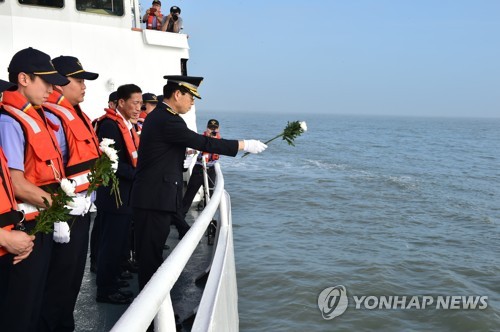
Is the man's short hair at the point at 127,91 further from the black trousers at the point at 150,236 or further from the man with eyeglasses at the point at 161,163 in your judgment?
the black trousers at the point at 150,236

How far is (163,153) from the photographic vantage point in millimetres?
3588

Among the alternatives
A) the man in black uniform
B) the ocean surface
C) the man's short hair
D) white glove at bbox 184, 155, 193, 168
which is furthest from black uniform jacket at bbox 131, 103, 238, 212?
white glove at bbox 184, 155, 193, 168

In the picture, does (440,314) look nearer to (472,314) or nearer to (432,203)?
(472,314)

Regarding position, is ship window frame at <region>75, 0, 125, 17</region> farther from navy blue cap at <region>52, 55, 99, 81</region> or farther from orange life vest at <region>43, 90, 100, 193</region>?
orange life vest at <region>43, 90, 100, 193</region>

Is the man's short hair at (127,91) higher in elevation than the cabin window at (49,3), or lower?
lower

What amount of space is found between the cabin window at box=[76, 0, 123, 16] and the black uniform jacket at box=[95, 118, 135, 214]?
4.50 m

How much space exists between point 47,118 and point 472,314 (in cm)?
773

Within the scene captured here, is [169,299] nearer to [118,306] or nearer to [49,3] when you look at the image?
[118,306]

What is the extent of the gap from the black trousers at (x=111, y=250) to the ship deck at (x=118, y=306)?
16cm

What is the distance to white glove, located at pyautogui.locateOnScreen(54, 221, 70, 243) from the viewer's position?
3.01m

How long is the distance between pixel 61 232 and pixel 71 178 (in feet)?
1.11

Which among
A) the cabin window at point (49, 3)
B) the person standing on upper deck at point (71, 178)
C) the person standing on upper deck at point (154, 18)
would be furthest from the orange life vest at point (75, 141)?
the person standing on upper deck at point (154, 18)

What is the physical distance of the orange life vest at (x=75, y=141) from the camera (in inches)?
126

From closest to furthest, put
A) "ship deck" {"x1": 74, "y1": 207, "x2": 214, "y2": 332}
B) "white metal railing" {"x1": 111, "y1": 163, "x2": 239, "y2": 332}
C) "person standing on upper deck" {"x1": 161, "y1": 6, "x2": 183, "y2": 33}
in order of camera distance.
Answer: "white metal railing" {"x1": 111, "y1": 163, "x2": 239, "y2": 332} → "ship deck" {"x1": 74, "y1": 207, "x2": 214, "y2": 332} → "person standing on upper deck" {"x1": 161, "y1": 6, "x2": 183, "y2": 33}
